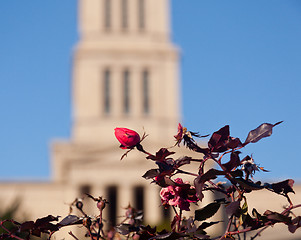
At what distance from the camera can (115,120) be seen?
64.5m

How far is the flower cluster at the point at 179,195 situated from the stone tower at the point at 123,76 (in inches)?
2253

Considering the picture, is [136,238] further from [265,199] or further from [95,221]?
[265,199]

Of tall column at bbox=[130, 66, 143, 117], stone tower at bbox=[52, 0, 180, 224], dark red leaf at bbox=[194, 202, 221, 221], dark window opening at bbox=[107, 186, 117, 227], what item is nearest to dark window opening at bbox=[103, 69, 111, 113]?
stone tower at bbox=[52, 0, 180, 224]

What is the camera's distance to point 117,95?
65.2m

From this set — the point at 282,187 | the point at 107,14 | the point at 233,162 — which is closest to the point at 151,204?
the point at 107,14

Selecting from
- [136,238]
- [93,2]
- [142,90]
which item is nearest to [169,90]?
[142,90]

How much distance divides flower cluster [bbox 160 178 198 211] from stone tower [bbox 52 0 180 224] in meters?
57.2

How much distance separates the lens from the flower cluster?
8.82ft

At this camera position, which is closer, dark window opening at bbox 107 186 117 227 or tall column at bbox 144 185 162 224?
tall column at bbox 144 185 162 224

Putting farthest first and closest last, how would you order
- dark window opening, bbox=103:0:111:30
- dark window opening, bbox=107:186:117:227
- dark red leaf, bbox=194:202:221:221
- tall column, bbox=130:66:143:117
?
1. dark window opening, bbox=103:0:111:30
2. tall column, bbox=130:66:143:117
3. dark window opening, bbox=107:186:117:227
4. dark red leaf, bbox=194:202:221:221

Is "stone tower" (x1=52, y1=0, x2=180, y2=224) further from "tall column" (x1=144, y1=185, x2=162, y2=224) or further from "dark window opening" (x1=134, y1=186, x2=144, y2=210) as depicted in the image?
"tall column" (x1=144, y1=185, x2=162, y2=224)

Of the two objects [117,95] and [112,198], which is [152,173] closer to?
[112,198]

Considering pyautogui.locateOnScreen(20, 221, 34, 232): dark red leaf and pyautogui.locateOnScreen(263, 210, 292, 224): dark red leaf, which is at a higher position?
pyautogui.locateOnScreen(20, 221, 34, 232): dark red leaf

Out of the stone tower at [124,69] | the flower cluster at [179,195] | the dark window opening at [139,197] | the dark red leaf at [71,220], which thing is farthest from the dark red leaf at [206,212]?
the stone tower at [124,69]
